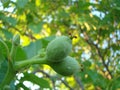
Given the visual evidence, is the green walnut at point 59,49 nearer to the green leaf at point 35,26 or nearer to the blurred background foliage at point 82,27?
the blurred background foliage at point 82,27

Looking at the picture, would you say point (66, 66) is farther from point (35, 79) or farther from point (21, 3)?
point (21, 3)

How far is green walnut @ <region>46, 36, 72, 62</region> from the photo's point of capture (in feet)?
4.08

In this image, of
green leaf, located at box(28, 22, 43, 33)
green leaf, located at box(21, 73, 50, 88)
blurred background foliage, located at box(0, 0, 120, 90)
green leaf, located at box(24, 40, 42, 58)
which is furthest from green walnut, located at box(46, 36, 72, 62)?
green leaf, located at box(28, 22, 43, 33)

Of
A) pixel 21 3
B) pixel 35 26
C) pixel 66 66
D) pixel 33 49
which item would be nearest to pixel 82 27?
pixel 35 26

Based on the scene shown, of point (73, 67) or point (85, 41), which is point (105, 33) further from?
point (73, 67)

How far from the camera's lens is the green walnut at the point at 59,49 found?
1.24 meters

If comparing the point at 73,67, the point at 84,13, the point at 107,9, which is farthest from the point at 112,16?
the point at 73,67

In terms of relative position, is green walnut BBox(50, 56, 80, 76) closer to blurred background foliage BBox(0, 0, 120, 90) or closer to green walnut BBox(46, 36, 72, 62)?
green walnut BBox(46, 36, 72, 62)

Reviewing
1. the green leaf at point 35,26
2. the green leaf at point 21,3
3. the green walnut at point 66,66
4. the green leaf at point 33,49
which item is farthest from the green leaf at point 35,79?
the green leaf at point 35,26

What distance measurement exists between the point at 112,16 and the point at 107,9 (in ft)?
0.52

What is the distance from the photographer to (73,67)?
1.31 m

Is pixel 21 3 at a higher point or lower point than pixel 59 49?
lower

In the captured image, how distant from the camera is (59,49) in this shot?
1.24 metres

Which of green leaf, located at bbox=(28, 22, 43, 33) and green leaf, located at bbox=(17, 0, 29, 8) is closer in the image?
green leaf, located at bbox=(17, 0, 29, 8)
